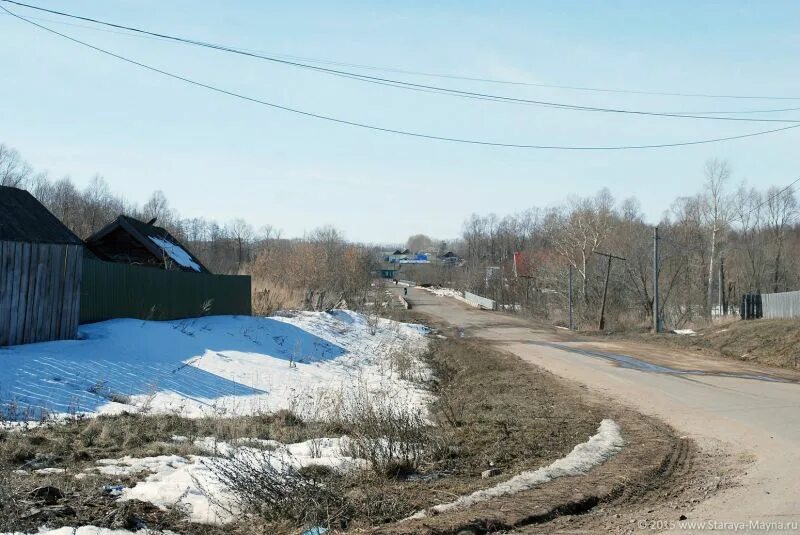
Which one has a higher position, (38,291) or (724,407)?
(38,291)

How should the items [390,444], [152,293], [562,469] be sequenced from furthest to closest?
[152,293], [390,444], [562,469]

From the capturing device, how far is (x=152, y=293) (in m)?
22.6

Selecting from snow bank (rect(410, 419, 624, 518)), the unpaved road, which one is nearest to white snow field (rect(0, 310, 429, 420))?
the unpaved road

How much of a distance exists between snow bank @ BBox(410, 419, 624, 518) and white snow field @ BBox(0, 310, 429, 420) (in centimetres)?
535

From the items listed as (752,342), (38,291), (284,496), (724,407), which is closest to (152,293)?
(38,291)

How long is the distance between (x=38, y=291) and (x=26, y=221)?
3261 mm

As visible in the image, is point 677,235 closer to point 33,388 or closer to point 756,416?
point 756,416

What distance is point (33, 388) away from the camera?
12953 millimetres

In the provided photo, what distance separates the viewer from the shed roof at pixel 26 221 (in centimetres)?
1755

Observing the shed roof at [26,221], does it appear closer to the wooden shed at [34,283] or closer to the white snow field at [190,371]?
the wooden shed at [34,283]

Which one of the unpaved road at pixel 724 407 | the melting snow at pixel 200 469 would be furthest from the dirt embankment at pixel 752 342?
the melting snow at pixel 200 469

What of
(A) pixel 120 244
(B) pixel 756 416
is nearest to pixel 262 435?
(B) pixel 756 416

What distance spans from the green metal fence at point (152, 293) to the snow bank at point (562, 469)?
560 inches

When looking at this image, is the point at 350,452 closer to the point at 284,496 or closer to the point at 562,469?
the point at 284,496
